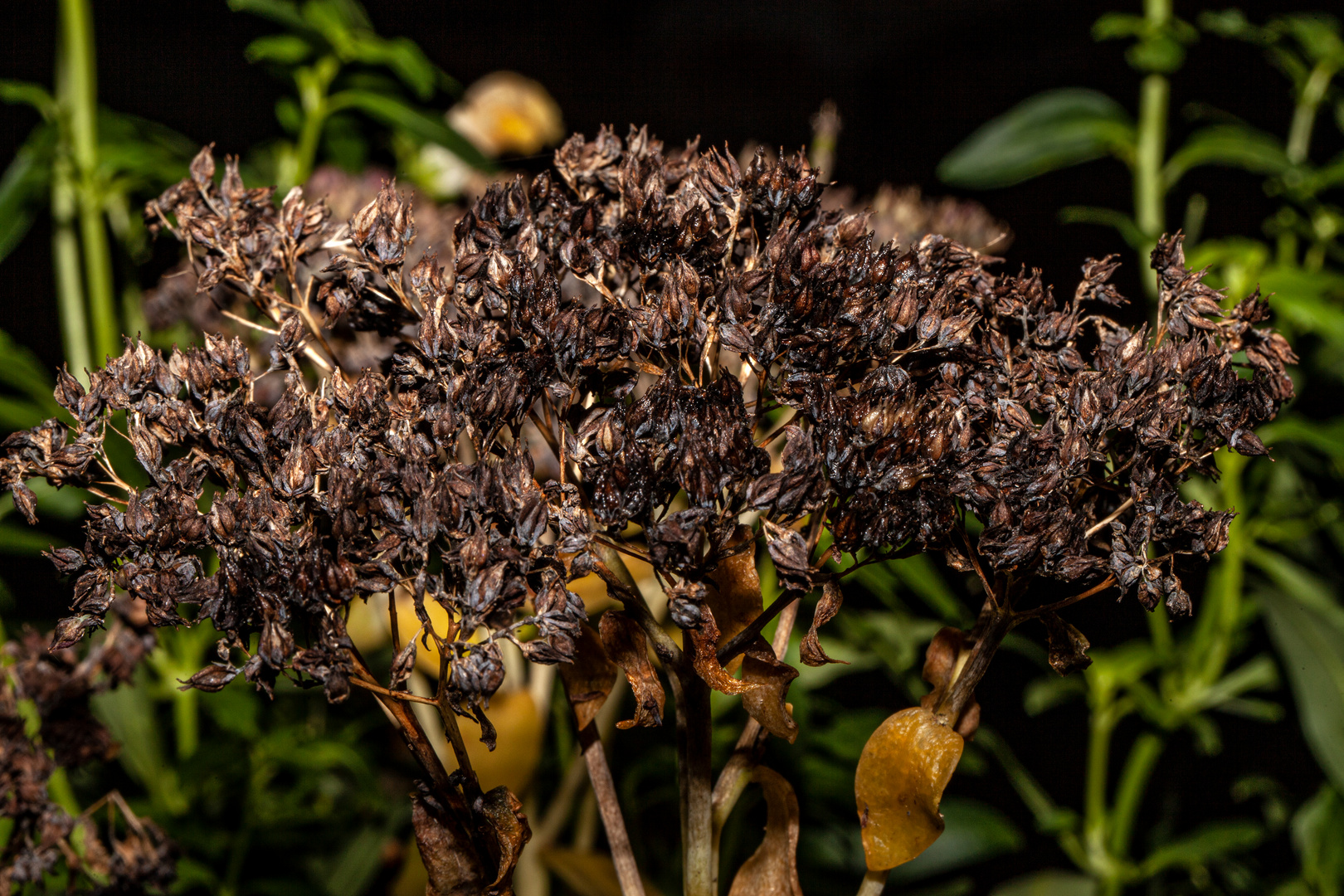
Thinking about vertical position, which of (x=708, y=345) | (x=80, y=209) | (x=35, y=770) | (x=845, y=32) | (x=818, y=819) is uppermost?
(x=845, y=32)

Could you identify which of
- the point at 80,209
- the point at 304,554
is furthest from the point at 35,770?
the point at 80,209

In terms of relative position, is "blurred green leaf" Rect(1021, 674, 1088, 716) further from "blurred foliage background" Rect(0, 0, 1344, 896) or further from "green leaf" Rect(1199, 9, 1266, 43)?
"green leaf" Rect(1199, 9, 1266, 43)

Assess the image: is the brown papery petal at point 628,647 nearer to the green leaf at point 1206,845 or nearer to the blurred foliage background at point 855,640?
the blurred foliage background at point 855,640

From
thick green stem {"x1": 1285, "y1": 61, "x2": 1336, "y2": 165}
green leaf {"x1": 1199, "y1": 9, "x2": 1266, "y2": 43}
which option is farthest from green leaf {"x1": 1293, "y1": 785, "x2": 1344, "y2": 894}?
green leaf {"x1": 1199, "y1": 9, "x2": 1266, "y2": 43}

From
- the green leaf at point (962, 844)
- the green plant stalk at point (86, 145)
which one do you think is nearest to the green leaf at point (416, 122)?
the green plant stalk at point (86, 145)

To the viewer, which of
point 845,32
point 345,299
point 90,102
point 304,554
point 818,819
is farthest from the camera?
point 845,32

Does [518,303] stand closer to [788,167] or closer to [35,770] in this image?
[788,167]

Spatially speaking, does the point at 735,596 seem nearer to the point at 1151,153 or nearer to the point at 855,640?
the point at 855,640
